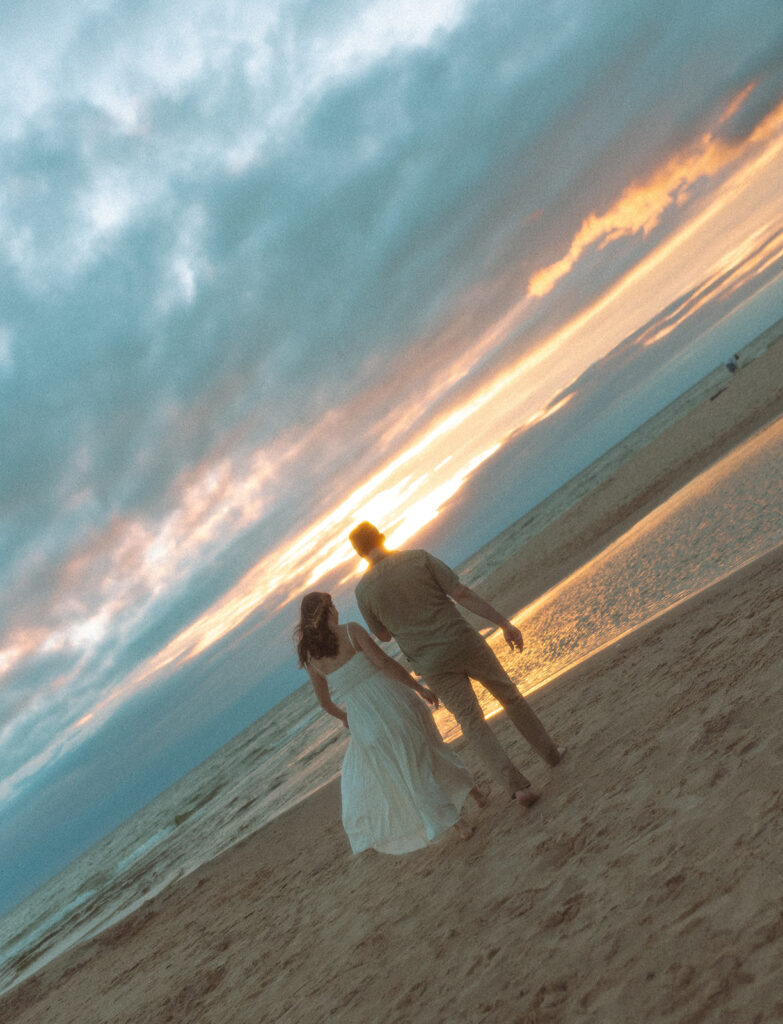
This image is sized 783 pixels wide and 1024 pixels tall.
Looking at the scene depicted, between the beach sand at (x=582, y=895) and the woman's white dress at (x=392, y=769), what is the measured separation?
0.37 m

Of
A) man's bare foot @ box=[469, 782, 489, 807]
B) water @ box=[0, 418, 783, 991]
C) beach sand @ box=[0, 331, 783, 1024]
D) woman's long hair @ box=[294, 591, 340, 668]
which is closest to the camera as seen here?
beach sand @ box=[0, 331, 783, 1024]

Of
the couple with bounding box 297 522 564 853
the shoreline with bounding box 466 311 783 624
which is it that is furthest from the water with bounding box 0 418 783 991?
the couple with bounding box 297 522 564 853

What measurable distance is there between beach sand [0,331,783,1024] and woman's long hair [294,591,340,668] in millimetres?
1836

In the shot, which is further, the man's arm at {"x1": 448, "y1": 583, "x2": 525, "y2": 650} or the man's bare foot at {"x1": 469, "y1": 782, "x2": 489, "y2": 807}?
the man's bare foot at {"x1": 469, "y1": 782, "x2": 489, "y2": 807}

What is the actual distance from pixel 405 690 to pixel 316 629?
0.88 m

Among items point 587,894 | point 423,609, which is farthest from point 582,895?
point 423,609

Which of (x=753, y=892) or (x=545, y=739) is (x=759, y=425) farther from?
(x=753, y=892)

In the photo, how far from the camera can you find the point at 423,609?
5383 mm

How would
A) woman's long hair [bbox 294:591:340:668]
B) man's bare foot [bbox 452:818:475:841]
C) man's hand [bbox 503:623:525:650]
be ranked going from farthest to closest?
man's bare foot [bbox 452:818:475:841] → woman's long hair [bbox 294:591:340:668] → man's hand [bbox 503:623:525:650]

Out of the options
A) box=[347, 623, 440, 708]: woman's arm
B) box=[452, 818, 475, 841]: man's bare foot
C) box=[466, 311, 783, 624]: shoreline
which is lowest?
box=[466, 311, 783, 624]: shoreline

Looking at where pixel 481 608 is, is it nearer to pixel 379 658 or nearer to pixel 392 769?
pixel 379 658

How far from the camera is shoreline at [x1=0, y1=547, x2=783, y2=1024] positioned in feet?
9.31

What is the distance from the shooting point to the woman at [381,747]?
17.6 feet

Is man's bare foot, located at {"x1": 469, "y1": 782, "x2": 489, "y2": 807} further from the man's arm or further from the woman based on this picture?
the man's arm
